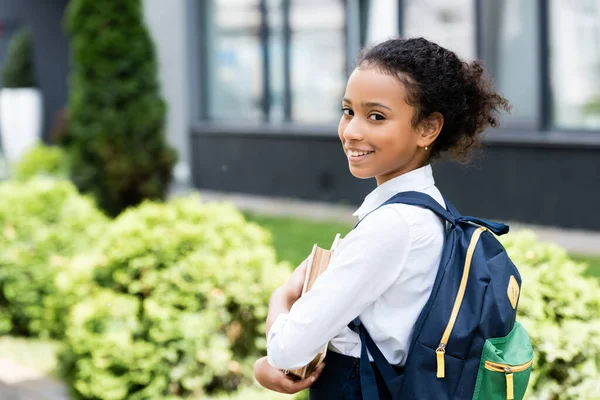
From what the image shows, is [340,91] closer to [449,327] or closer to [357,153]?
[357,153]

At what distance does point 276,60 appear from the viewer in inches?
531

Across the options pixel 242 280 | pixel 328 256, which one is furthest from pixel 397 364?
pixel 242 280

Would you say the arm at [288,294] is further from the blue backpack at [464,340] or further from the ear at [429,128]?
the ear at [429,128]


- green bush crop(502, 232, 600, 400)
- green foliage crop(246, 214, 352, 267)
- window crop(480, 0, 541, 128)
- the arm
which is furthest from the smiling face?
window crop(480, 0, 541, 128)

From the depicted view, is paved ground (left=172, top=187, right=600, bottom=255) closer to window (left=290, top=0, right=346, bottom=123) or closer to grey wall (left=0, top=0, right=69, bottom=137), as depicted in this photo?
window (left=290, top=0, right=346, bottom=123)

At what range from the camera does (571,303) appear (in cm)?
343

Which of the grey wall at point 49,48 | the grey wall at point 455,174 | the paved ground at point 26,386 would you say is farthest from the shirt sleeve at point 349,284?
the grey wall at point 49,48

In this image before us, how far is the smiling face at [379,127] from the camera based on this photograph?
2.06 metres

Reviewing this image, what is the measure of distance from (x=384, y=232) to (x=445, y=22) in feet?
30.7

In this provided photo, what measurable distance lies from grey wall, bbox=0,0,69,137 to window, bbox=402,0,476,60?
11917 mm

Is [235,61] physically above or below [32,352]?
above

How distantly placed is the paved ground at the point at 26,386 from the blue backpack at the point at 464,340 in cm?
324

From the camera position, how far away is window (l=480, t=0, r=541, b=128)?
10109 mm

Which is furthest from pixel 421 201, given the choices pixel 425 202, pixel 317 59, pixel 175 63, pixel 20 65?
pixel 20 65
